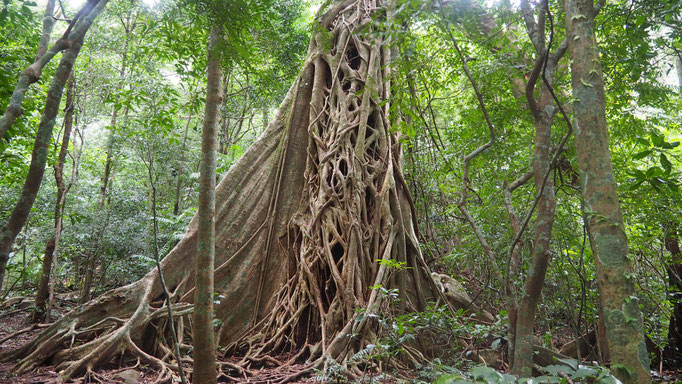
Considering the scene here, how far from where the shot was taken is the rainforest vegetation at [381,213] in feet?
8.07

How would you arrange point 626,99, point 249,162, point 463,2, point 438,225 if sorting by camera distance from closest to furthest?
point 463,2
point 626,99
point 249,162
point 438,225

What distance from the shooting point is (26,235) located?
7266 mm

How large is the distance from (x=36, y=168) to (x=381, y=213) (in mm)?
3297

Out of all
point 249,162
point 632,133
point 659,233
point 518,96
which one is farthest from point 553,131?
point 249,162

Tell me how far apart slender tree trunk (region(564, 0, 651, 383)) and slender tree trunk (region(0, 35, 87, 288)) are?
312 cm

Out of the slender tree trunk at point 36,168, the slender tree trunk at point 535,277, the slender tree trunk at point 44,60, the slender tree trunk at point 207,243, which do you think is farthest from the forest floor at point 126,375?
the slender tree trunk at point 44,60

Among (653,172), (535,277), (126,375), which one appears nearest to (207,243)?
(126,375)

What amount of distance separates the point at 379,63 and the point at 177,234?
171 inches

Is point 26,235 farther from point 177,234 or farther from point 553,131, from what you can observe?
point 553,131

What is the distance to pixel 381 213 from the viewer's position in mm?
4789

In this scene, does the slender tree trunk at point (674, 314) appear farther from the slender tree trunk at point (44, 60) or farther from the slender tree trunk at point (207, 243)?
the slender tree trunk at point (44, 60)

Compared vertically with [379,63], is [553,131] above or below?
below

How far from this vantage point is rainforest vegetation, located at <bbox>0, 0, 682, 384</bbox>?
2.46 meters

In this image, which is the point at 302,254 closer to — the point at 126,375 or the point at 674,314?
the point at 126,375
